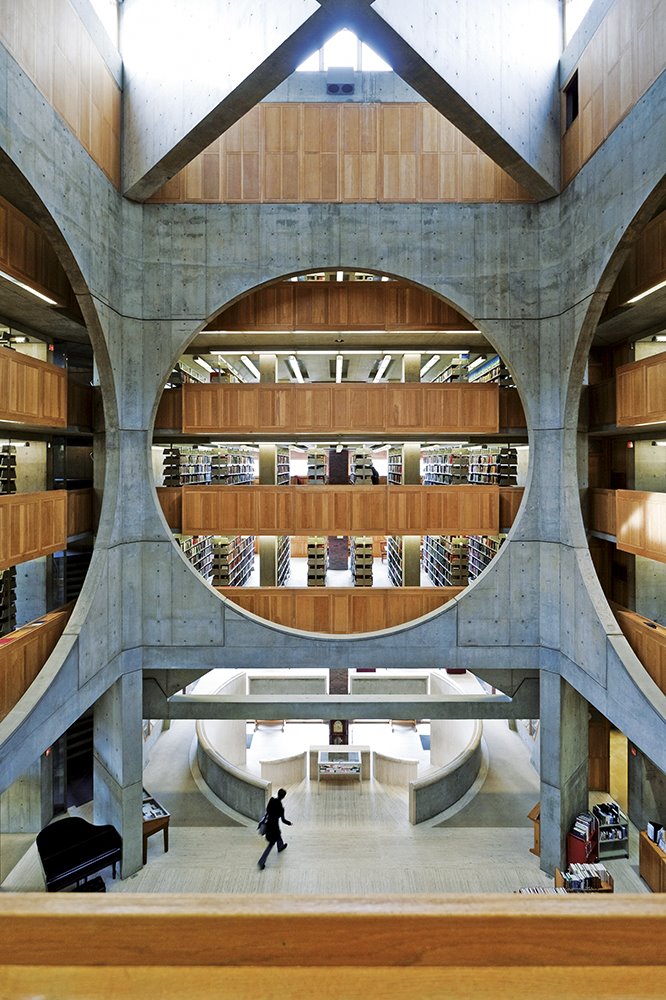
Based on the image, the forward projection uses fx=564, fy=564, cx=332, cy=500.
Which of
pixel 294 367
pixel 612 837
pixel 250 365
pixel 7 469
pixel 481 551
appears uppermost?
pixel 250 365

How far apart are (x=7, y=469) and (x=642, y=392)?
1044 centimetres

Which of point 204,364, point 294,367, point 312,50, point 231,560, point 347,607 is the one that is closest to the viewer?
point 312,50

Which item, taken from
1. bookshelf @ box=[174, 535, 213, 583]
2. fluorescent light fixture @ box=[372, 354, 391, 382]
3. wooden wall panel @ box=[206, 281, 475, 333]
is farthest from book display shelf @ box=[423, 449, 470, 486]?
bookshelf @ box=[174, 535, 213, 583]

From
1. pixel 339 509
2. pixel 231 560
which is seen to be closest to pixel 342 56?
pixel 339 509

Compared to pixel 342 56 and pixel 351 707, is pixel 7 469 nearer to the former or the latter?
pixel 351 707

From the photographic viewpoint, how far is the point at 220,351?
11930 mm

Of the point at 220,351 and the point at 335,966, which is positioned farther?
the point at 220,351

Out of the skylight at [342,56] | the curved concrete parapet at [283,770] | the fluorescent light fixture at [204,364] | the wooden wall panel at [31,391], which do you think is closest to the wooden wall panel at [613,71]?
the skylight at [342,56]

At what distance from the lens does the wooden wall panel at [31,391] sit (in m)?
7.68

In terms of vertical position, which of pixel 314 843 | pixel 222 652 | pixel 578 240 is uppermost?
pixel 578 240

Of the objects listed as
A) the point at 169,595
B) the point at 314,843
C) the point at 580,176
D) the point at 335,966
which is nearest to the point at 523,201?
the point at 580,176

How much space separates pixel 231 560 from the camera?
52.1ft

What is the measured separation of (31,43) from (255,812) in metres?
12.7

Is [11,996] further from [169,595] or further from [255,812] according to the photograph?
[255,812]
